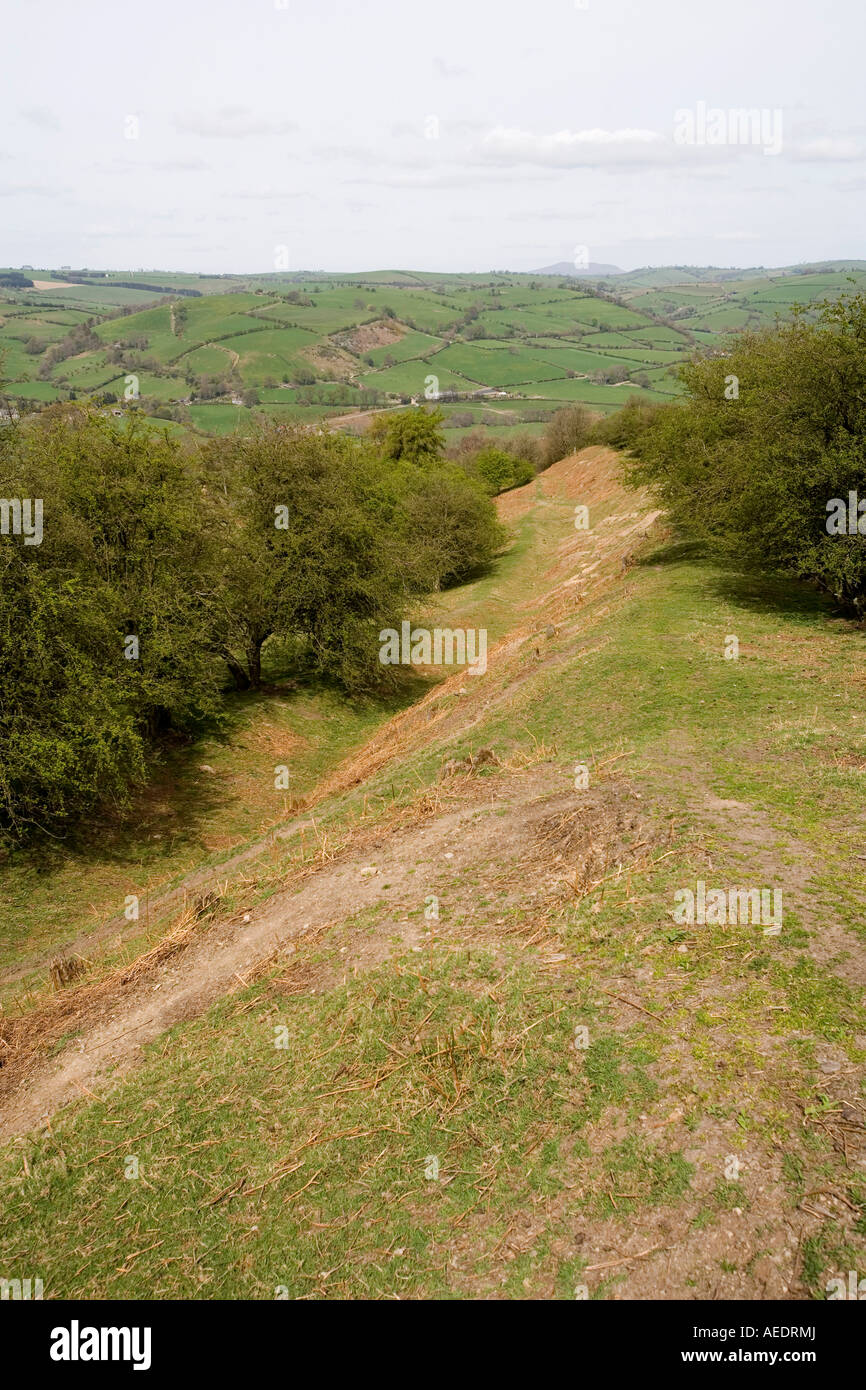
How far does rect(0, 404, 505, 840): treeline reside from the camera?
18391 millimetres

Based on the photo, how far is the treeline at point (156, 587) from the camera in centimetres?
1839

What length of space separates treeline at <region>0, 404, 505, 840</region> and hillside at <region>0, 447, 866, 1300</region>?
15.3 feet

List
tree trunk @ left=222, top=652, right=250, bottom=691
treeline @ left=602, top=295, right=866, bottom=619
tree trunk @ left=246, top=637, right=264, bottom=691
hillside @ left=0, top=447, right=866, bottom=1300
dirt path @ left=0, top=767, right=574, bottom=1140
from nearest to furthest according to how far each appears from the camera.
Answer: hillside @ left=0, top=447, right=866, bottom=1300 → dirt path @ left=0, top=767, right=574, bottom=1140 → treeline @ left=602, top=295, right=866, bottom=619 → tree trunk @ left=246, top=637, right=264, bottom=691 → tree trunk @ left=222, top=652, right=250, bottom=691

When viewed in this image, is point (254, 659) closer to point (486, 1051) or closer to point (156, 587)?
point (156, 587)

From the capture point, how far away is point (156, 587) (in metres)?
24.1

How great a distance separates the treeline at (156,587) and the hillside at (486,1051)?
4.67m

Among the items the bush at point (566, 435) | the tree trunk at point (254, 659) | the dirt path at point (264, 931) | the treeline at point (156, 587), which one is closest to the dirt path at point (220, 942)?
the dirt path at point (264, 931)

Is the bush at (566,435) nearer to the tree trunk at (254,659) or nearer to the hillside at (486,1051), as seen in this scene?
the tree trunk at (254,659)

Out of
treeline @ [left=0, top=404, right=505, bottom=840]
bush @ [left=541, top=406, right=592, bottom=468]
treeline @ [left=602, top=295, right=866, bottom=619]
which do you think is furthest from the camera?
bush @ [left=541, top=406, right=592, bottom=468]

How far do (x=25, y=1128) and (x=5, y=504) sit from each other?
14.4 metres

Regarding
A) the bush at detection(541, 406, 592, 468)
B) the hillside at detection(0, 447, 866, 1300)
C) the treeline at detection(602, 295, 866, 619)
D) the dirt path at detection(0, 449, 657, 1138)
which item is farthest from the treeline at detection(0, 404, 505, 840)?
the bush at detection(541, 406, 592, 468)

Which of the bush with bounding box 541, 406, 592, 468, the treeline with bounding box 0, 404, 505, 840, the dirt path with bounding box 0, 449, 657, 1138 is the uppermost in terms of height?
the bush with bounding box 541, 406, 592, 468

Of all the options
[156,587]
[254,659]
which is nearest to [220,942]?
[156,587]

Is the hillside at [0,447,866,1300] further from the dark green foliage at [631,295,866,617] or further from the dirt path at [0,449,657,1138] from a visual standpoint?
the dark green foliage at [631,295,866,617]
